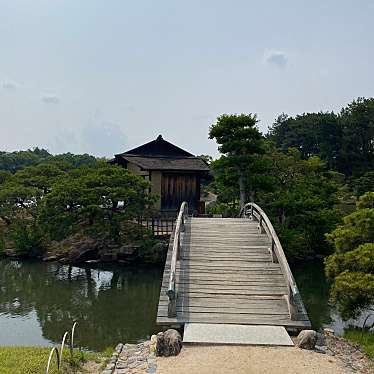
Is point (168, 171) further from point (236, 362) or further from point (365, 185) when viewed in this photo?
point (236, 362)

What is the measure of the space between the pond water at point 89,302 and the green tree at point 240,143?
492 cm

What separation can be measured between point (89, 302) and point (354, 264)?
28.1ft

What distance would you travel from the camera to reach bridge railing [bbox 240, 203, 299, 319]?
8070mm

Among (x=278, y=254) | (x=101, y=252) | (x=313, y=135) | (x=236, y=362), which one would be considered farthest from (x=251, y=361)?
(x=313, y=135)

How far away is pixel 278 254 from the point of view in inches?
380

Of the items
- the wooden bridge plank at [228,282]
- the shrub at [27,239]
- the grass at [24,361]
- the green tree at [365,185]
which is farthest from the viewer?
the green tree at [365,185]

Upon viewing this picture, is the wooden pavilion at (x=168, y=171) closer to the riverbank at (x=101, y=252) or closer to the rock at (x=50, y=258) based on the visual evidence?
the riverbank at (x=101, y=252)

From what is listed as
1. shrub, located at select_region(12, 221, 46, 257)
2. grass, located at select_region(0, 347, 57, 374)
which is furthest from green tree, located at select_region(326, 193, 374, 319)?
shrub, located at select_region(12, 221, 46, 257)

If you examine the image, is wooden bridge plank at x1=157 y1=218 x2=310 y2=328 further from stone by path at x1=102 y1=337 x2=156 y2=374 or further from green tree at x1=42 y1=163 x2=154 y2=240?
green tree at x1=42 y1=163 x2=154 y2=240

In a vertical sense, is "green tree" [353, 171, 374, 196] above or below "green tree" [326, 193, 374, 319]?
above

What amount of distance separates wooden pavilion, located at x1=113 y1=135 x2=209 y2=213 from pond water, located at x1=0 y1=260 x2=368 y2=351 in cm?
576

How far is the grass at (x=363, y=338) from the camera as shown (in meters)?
8.94

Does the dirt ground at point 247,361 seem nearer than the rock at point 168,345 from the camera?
Yes

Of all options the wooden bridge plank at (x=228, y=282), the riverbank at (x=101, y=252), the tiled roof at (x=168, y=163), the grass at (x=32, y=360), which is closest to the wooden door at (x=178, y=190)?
the tiled roof at (x=168, y=163)
